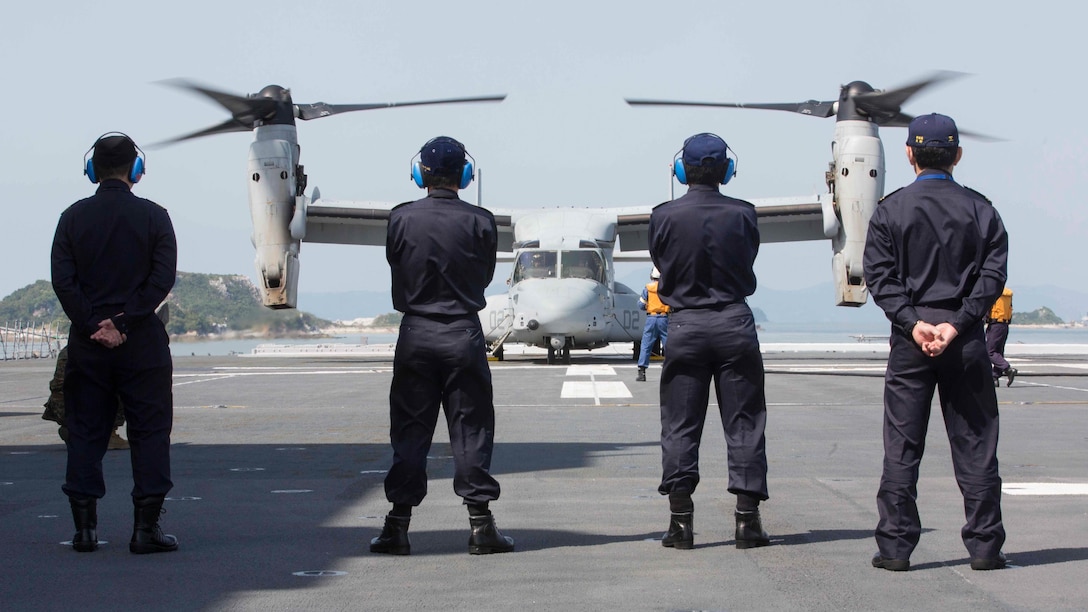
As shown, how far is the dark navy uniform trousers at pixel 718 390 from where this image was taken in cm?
562

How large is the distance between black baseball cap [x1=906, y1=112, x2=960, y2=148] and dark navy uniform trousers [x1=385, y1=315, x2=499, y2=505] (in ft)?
7.18

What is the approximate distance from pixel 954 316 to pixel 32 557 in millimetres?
4130

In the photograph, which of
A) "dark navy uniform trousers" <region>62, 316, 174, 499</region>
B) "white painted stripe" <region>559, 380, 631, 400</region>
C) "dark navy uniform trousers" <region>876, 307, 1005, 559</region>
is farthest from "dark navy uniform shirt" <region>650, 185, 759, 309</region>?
"white painted stripe" <region>559, 380, 631, 400</region>

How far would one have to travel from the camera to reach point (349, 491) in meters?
7.28

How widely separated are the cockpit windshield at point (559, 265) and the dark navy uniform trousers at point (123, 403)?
66.0 ft

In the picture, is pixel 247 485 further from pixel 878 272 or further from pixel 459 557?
pixel 878 272

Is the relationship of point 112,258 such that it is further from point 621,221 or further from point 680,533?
point 621,221

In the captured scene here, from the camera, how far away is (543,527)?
6.05 metres

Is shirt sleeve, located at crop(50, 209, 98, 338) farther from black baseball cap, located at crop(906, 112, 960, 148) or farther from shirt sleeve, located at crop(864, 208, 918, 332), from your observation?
black baseball cap, located at crop(906, 112, 960, 148)

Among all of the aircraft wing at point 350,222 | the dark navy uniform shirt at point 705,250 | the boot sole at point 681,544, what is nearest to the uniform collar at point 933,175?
the dark navy uniform shirt at point 705,250

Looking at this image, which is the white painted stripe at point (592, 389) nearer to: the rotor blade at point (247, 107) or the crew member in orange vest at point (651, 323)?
the crew member in orange vest at point (651, 323)

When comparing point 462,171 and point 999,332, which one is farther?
point 999,332

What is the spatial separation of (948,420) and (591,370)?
18.4 metres

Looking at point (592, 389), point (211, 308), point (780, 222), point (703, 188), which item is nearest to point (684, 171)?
point (703, 188)
